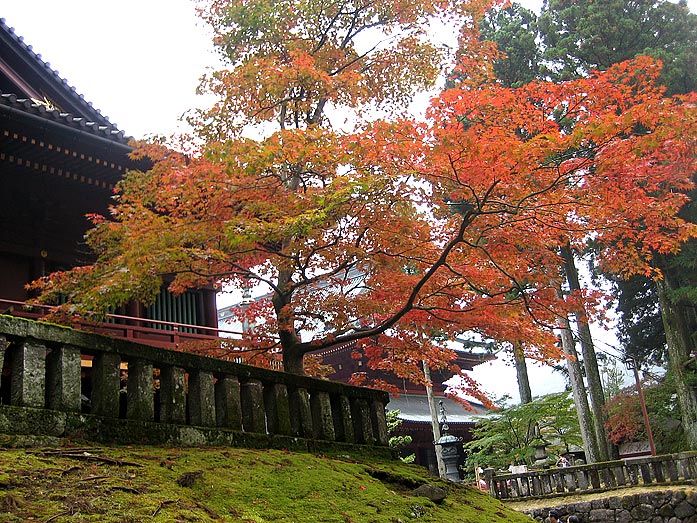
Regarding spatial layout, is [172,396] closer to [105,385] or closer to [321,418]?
[105,385]

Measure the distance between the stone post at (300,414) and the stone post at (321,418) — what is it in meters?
0.18

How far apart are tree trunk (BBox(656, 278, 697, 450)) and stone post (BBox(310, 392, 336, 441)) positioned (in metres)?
16.9

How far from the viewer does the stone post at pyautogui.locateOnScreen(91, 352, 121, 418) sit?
5527 millimetres

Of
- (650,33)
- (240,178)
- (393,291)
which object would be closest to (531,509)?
(393,291)

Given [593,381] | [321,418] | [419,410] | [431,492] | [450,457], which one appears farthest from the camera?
[419,410]

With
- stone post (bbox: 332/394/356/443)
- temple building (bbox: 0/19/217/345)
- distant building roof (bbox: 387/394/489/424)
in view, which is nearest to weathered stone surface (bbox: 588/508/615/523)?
distant building roof (bbox: 387/394/489/424)

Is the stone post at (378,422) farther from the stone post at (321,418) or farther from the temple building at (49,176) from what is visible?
the temple building at (49,176)

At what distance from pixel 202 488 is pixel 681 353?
807 inches

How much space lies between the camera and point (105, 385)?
5.61 metres

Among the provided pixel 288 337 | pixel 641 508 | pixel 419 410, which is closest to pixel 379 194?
pixel 288 337

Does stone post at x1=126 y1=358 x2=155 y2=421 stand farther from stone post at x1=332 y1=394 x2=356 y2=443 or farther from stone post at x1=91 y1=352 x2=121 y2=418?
stone post at x1=332 y1=394 x2=356 y2=443

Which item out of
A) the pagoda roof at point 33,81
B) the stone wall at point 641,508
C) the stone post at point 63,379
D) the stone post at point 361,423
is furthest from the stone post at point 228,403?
the stone wall at point 641,508

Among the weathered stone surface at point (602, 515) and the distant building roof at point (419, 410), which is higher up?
the distant building roof at point (419, 410)

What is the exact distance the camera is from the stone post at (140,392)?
575 cm
